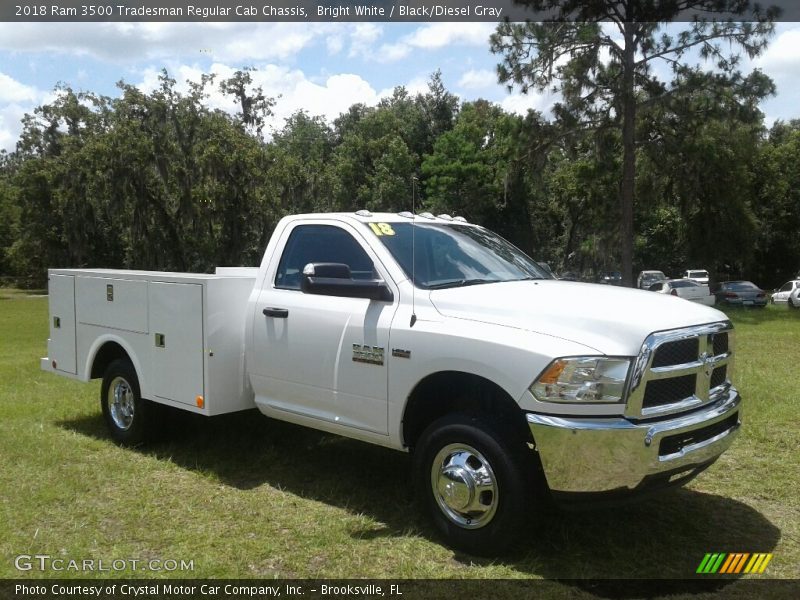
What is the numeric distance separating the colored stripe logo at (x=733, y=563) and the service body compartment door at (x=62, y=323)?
5.84m

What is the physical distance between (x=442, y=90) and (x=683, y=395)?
48.9m

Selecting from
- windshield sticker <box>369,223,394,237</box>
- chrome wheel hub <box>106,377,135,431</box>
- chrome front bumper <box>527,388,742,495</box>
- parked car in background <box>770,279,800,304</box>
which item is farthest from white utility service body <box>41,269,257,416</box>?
parked car in background <box>770,279,800,304</box>

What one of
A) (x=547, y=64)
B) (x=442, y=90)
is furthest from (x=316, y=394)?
(x=442, y=90)

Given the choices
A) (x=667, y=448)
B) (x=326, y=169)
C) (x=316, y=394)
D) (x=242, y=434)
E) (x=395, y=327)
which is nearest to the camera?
(x=667, y=448)

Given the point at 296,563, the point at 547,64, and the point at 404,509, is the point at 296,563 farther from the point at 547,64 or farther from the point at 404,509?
the point at 547,64

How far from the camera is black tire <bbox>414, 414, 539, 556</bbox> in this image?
12.9 feet

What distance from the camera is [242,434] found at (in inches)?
272

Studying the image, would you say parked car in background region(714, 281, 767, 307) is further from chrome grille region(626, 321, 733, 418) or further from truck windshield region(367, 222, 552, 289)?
chrome grille region(626, 321, 733, 418)

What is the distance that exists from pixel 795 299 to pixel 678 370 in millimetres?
30799

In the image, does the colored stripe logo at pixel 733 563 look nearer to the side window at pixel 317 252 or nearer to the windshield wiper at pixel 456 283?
the windshield wiper at pixel 456 283

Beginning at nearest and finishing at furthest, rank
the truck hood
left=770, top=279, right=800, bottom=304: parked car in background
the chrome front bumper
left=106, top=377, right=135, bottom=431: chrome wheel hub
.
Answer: the chrome front bumper < the truck hood < left=106, top=377, right=135, bottom=431: chrome wheel hub < left=770, top=279, right=800, bottom=304: parked car in background

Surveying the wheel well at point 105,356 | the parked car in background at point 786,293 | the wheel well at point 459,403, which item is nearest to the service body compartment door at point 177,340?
the wheel well at point 105,356

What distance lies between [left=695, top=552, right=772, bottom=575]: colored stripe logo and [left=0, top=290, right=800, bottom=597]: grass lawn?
6 cm

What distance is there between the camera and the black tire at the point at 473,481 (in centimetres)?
392
